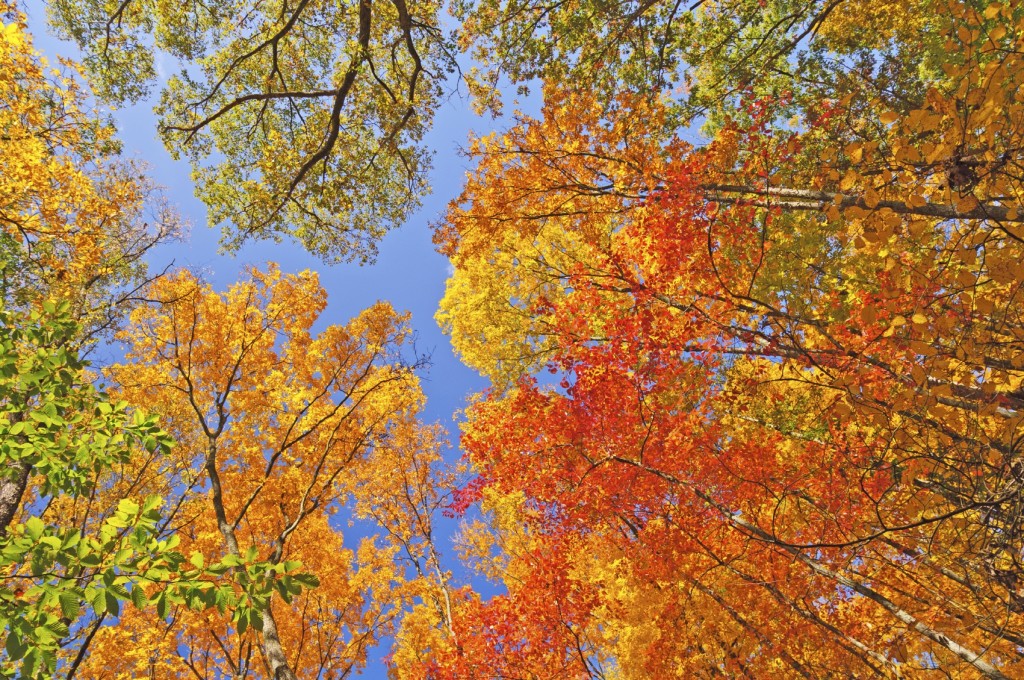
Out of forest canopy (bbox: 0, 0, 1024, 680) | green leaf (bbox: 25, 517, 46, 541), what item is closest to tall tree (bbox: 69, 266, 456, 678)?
forest canopy (bbox: 0, 0, 1024, 680)

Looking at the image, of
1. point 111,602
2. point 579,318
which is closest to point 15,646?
point 111,602

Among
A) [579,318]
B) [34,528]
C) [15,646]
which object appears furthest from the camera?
[579,318]

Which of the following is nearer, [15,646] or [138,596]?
[15,646]

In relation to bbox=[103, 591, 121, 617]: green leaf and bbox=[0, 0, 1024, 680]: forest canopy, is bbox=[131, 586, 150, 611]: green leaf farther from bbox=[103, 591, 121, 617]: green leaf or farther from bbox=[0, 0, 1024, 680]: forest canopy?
bbox=[0, 0, 1024, 680]: forest canopy

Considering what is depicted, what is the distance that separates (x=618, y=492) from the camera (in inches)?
327

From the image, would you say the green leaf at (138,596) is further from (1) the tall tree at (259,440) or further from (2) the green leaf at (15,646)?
(1) the tall tree at (259,440)

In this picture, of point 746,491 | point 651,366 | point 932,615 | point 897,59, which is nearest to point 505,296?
point 651,366

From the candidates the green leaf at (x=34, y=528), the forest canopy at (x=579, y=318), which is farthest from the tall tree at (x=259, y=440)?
the green leaf at (x=34, y=528)

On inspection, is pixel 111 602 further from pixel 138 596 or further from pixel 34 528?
pixel 34 528

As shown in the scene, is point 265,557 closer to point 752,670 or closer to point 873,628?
point 752,670

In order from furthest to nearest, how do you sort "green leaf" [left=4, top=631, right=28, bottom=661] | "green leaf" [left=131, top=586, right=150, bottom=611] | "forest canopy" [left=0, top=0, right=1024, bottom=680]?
"forest canopy" [left=0, top=0, right=1024, bottom=680], "green leaf" [left=131, top=586, right=150, bottom=611], "green leaf" [left=4, top=631, right=28, bottom=661]

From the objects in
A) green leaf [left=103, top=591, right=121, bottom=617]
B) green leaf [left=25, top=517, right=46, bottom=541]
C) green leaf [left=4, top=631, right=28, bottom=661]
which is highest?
green leaf [left=25, top=517, right=46, bottom=541]

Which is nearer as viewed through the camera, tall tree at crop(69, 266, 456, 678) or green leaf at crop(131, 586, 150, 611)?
green leaf at crop(131, 586, 150, 611)

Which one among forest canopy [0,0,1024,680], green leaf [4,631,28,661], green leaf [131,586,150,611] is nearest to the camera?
green leaf [4,631,28,661]
